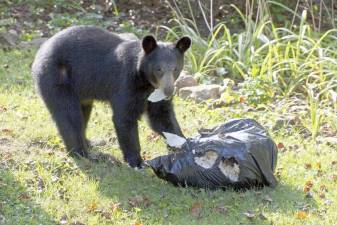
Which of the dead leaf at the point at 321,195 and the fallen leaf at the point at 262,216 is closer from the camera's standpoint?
the fallen leaf at the point at 262,216

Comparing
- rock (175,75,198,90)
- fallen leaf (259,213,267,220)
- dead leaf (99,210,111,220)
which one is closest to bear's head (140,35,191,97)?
dead leaf (99,210,111,220)

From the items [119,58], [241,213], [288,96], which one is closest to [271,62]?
[288,96]

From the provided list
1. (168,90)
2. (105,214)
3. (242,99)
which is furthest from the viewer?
(242,99)

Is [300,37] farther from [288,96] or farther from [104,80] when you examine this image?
[104,80]

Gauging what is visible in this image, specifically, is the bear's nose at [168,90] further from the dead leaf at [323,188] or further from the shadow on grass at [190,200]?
the dead leaf at [323,188]

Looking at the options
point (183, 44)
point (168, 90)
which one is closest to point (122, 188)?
point (168, 90)

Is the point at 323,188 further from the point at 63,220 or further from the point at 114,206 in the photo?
the point at 63,220

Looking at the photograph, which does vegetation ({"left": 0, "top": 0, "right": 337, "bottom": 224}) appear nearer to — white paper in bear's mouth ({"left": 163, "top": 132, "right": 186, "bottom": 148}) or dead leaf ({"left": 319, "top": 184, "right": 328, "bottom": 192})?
dead leaf ({"left": 319, "top": 184, "right": 328, "bottom": 192})

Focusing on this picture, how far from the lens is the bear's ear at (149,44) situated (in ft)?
21.5

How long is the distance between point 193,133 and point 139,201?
1.97m

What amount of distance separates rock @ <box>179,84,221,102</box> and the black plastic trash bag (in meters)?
2.33

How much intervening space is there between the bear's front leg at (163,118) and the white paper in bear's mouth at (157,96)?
0.90 ft

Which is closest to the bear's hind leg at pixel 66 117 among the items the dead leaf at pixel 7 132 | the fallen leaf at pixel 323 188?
the dead leaf at pixel 7 132

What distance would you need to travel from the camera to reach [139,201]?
5941mm
